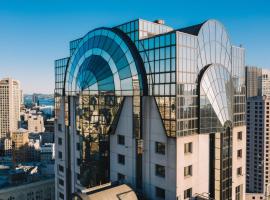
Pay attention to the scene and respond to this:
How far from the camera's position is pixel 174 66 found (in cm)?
3591

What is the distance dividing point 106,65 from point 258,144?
438ft

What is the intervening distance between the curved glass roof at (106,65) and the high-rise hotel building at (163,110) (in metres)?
0.15

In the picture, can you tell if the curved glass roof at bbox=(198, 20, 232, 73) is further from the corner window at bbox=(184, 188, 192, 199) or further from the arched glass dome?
the corner window at bbox=(184, 188, 192, 199)

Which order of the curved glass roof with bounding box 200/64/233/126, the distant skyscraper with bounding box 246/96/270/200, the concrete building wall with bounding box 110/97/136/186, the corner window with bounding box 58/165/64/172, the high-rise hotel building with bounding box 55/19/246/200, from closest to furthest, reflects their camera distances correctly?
the high-rise hotel building with bounding box 55/19/246/200 → the curved glass roof with bounding box 200/64/233/126 → the concrete building wall with bounding box 110/97/136/186 → the corner window with bounding box 58/165/64/172 → the distant skyscraper with bounding box 246/96/270/200

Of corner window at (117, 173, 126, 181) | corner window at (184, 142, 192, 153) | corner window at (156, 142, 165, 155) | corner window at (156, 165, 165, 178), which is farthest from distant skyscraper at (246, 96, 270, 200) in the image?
corner window at (156, 165, 165, 178)

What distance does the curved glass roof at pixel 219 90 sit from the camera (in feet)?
130

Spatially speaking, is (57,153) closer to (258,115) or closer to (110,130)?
(110,130)

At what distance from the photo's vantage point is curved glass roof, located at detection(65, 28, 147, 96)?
40.6 metres

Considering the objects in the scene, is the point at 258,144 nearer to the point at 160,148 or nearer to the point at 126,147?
the point at 126,147

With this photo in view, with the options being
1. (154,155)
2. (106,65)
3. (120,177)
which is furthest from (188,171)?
(106,65)

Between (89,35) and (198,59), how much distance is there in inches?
820

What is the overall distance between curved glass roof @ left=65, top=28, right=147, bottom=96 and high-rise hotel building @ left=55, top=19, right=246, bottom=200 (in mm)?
151

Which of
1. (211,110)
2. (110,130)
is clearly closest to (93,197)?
(110,130)

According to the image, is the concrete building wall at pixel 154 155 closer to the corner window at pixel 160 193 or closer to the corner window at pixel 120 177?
the corner window at pixel 160 193
